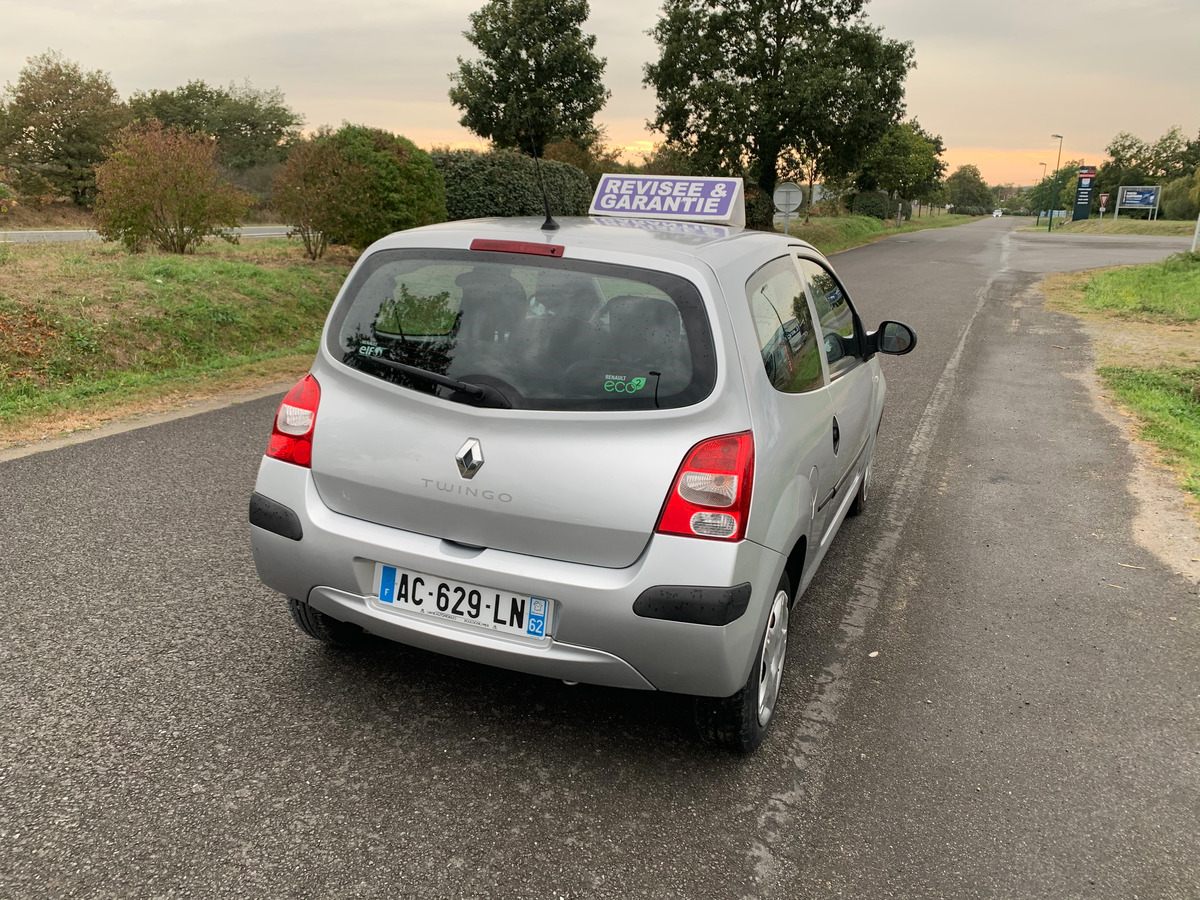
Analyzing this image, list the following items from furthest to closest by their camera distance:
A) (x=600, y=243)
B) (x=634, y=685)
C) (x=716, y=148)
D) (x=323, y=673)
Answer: (x=716, y=148)
(x=323, y=673)
(x=600, y=243)
(x=634, y=685)

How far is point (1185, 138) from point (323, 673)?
116153 millimetres

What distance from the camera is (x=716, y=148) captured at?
3556 centimetres

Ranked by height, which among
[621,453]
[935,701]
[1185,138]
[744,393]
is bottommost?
[935,701]

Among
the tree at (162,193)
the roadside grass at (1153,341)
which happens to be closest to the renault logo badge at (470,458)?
the roadside grass at (1153,341)

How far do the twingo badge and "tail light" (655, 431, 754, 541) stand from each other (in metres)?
2.66

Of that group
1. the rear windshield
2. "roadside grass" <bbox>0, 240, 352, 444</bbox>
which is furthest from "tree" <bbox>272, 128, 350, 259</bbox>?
the rear windshield

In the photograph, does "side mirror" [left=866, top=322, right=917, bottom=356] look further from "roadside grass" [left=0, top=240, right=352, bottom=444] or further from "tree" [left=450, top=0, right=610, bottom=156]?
"tree" [left=450, top=0, right=610, bottom=156]

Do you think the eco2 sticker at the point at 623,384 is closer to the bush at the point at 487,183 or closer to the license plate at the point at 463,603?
the license plate at the point at 463,603

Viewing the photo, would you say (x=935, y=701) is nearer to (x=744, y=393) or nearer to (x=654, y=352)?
(x=744, y=393)

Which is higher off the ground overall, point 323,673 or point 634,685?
point 634,685

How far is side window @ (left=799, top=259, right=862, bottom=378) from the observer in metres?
3.83

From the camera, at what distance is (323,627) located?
126 inches

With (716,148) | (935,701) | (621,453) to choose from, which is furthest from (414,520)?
(716,148)

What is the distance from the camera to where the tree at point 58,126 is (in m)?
39.8
